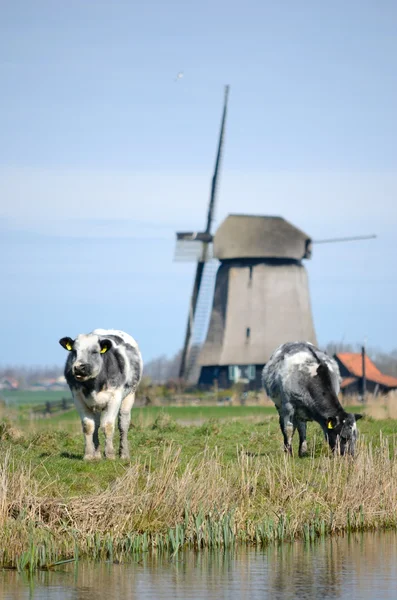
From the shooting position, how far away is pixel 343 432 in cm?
Result: 1956

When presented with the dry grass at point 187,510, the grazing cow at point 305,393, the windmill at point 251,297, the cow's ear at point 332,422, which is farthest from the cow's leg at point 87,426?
the windmill at point 251,297

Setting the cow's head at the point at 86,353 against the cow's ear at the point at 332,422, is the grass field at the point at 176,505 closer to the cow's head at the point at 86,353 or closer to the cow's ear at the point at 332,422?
the cow's head at the point at 86,353

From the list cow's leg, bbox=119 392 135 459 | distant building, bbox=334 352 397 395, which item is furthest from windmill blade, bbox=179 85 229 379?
cow's leg, bbox=119 392 135 459

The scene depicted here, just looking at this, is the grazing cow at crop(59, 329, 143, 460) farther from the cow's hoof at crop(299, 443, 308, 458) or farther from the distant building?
the distant building

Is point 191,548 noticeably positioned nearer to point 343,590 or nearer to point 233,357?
point 343,590

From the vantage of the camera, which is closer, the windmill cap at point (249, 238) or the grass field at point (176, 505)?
the grass field at point (176, 505)

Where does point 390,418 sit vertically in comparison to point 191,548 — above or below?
above

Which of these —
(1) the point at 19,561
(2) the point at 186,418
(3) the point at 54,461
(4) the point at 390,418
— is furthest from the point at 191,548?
(2) the point at 186,418

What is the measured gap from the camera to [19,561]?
13.2 metres

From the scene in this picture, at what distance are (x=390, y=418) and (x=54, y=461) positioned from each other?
14.9m

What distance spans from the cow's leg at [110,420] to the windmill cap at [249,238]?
158 ft

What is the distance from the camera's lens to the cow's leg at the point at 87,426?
19078mm

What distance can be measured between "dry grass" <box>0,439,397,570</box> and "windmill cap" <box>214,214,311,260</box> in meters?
50.8

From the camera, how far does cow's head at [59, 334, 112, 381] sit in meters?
18.7
